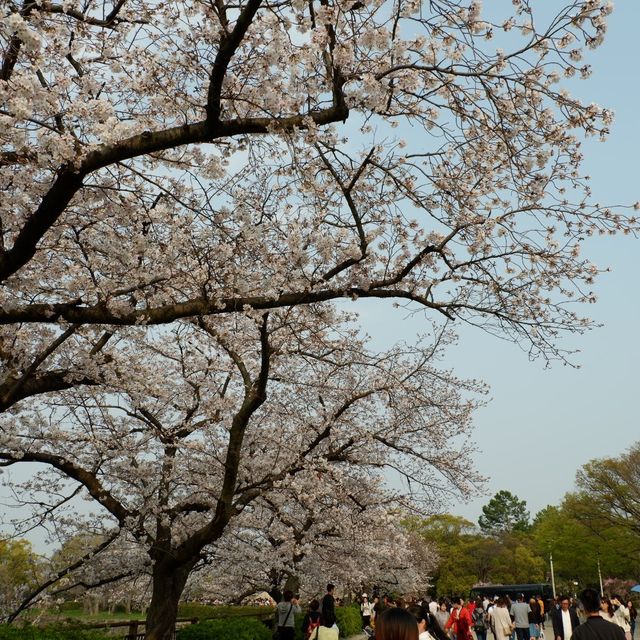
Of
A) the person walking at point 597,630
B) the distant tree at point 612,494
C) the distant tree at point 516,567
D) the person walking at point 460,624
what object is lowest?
the person walking at point 460,624

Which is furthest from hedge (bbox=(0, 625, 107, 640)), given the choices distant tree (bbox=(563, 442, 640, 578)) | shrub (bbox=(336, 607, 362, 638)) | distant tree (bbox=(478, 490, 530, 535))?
distant tree (bbox=(478, 490, 530, 535))

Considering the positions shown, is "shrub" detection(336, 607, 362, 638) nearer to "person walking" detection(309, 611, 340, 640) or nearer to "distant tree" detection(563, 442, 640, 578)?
"person walking" detection(309, 611, 340, 640)

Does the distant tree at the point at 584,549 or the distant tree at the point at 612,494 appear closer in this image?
the distant tree at the point at 612,494

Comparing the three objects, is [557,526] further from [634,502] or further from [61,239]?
[61,239]

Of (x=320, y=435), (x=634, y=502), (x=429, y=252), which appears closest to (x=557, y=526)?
(x=634, y=502)

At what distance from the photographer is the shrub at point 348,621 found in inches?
850

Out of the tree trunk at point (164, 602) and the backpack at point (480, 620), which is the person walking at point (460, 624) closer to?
the tree trunk at point (164, 602)

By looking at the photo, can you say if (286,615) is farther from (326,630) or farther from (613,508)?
(613,508)

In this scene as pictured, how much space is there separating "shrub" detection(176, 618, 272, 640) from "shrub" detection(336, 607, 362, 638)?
8.66 metres

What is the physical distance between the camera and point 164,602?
10.5m

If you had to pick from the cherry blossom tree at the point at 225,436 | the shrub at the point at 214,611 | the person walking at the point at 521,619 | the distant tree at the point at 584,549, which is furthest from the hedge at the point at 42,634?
the distant tree at the point at 584,549

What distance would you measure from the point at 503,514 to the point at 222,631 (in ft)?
314

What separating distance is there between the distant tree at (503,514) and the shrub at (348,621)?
78.4m

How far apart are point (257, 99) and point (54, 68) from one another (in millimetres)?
1776
